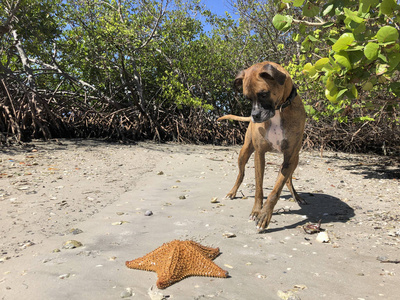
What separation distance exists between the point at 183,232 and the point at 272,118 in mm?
1568

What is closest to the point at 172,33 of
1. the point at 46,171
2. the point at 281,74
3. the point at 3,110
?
the point at 3,110

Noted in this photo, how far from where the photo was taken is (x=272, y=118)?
3691 mm

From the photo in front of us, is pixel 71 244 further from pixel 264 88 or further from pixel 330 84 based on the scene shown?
pixel 330 84

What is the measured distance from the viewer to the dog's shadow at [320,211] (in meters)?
4.07

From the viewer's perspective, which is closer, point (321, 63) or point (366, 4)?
point (366, 4)

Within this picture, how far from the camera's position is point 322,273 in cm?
269

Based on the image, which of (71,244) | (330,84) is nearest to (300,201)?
(330,84)

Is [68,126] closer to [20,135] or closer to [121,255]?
[20,135]

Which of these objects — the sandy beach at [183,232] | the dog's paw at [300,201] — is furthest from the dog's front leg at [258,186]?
the dog's paw at [300,201]

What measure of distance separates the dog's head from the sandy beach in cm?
130

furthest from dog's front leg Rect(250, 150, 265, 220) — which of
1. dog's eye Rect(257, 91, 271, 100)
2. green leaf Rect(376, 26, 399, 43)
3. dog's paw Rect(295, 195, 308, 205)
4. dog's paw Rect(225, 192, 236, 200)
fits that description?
green leaf Rect(376, 26, 399, 43)

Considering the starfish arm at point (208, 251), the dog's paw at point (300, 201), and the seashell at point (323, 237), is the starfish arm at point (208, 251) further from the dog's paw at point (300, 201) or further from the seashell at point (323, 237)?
the dog's paw at point (300, 201)

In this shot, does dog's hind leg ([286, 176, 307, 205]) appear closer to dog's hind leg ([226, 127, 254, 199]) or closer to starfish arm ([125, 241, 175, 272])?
dog's hind leg ([226, 127, 254, 199])

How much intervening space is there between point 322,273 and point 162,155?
6.71 metres
